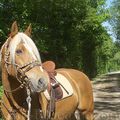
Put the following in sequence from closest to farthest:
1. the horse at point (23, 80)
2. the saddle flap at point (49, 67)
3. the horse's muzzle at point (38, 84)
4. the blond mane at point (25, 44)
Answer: the horse's muzzle at point (38, 84)
the horse at point (23, 80)
the blond mane at point (25, 44)
the saddle flap at point (49, 67)

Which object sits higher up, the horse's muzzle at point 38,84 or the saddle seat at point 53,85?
the horse's muzzle at point 38,84

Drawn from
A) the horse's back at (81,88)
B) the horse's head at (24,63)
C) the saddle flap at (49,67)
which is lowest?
the horse's back at (81,88)

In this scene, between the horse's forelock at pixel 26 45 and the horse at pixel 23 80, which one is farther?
the horse's forelock at pixel 26 45

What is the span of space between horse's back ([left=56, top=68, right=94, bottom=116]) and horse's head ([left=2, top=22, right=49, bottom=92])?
1.94 metres

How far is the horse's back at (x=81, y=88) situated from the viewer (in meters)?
6.74

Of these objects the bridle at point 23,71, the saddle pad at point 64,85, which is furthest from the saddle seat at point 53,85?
the bridle at point 23,71

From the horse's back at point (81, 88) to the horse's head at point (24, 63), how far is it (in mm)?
1936

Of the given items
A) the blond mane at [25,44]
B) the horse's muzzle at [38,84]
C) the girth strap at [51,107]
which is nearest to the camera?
the horse's muzzle at [38,84]

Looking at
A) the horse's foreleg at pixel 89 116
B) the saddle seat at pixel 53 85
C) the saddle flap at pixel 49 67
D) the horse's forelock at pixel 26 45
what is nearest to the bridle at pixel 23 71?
the horse's forelock at pixel 26 45

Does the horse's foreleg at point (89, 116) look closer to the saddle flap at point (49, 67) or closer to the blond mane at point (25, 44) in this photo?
the saddle flap at point (49, 67)

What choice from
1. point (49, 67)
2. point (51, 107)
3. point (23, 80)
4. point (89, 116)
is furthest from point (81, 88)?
point (23, 80)

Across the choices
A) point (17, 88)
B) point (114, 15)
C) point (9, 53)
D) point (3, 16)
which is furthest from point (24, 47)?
point (114, 15)

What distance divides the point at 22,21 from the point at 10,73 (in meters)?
11.3

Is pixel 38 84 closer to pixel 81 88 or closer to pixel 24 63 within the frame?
pixel 24 63
